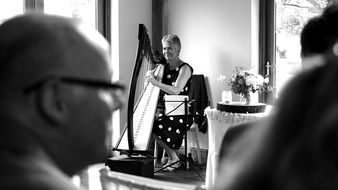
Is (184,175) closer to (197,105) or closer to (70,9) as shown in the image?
(197,105)

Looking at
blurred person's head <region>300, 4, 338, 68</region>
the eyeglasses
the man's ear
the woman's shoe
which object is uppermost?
blurred person's head <region>300, 4, 338, 68</region>

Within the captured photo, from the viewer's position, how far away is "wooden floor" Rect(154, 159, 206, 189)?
13.9 ft

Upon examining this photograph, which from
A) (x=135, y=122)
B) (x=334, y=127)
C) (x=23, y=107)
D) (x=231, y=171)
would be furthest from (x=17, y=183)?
(x=135, y=122)

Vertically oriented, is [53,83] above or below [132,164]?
above

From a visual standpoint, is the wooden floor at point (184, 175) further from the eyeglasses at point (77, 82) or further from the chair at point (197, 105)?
the eyeglasses at point (77, 82)

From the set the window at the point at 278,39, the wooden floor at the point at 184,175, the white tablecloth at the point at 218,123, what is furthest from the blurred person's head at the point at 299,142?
the window at the point at 278,39

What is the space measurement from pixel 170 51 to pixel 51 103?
4045 millimetres

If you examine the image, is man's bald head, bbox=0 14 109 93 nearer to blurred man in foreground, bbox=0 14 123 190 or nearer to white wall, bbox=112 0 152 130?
blurred man in foreground, bbox=0 14 123 190

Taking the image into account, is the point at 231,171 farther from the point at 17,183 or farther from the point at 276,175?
the point at 17,183

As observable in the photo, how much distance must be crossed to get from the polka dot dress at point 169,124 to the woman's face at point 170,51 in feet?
0.31

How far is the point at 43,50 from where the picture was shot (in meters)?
0.55

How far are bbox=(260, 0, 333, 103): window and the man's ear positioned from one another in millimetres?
4405

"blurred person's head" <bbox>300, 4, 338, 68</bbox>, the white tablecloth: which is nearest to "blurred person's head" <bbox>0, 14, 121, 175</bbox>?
"blurred person's head" <bbox>300, 4, 338, 68</bbox>

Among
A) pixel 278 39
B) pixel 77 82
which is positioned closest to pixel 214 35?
pixel 278 39
